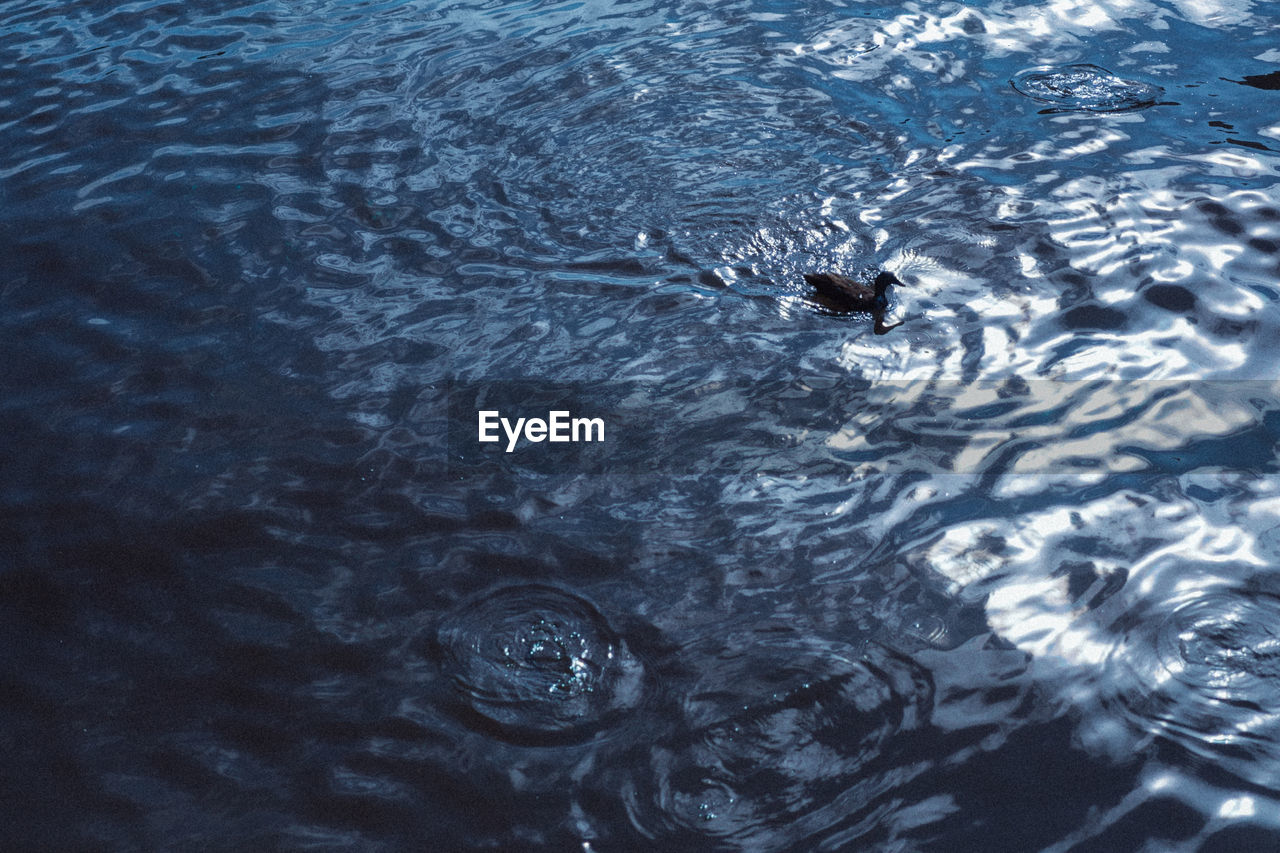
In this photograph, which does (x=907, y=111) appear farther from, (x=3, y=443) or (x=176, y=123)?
(x=3, y=443)

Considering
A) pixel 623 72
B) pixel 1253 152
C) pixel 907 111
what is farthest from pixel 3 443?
pixel 1253 152

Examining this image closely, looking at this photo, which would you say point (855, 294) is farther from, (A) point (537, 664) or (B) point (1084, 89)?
(B) point (1084, 89)

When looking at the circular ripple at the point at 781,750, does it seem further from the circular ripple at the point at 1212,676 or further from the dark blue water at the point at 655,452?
the circular ripple at the point at 1212,676

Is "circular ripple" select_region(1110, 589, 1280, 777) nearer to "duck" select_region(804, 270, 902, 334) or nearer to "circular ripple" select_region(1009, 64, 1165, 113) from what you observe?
"duck" select_region(804, 270, 902, 334)

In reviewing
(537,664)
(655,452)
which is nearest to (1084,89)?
(655,452)

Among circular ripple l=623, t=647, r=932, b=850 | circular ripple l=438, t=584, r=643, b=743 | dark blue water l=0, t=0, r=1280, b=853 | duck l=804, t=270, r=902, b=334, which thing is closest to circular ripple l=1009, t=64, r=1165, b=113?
dark blue water l=0, t=0, r=1280, b=853

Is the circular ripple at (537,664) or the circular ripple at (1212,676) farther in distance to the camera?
the circular ripple at (537,664)

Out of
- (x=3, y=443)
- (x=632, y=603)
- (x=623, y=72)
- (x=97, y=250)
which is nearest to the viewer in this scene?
(x=632, y=603)

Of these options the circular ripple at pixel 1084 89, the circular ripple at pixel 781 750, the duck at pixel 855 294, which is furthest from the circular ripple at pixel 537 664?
the circular ripple at pixel 1084 89
